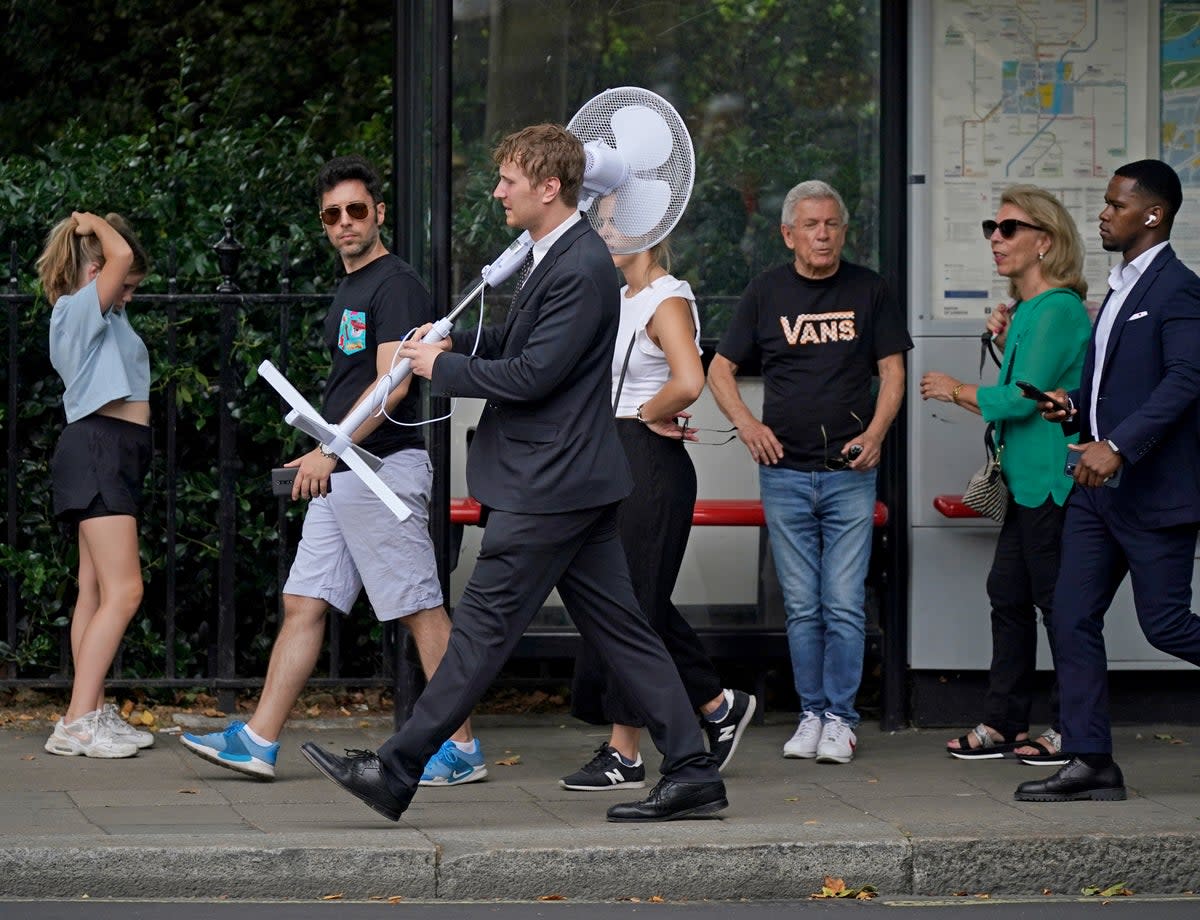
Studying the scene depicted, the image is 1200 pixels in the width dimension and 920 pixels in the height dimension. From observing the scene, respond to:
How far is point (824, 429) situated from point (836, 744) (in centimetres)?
102

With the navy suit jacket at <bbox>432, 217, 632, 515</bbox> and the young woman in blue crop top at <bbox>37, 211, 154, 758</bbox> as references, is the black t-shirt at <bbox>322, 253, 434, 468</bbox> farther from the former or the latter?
the young woman in blue crop top at <bbox>37, 211, 154, 758</bbox>

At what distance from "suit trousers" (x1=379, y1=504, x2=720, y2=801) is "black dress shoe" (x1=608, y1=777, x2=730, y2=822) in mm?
25

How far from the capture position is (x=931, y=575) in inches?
287

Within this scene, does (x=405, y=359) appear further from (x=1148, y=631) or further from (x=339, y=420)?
(x=1148, y=631)

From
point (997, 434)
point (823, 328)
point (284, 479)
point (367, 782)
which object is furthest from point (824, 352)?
point (367, 782)

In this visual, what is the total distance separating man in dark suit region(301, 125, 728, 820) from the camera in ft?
17.9

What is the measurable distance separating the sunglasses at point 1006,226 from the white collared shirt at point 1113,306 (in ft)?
1.64

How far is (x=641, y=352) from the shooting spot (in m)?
6.20

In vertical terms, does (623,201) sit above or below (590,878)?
above

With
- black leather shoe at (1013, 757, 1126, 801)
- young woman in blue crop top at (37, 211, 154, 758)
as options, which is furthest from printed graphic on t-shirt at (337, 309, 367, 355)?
black leather shoe at (1013, 757, 1126, 801)

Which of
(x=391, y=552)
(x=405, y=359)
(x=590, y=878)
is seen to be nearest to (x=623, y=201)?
(x=405, y=359)

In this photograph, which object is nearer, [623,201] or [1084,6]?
[623,201]

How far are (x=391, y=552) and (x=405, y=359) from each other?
894 millimetres

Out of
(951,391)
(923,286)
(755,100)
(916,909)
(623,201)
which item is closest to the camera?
(916,909)
